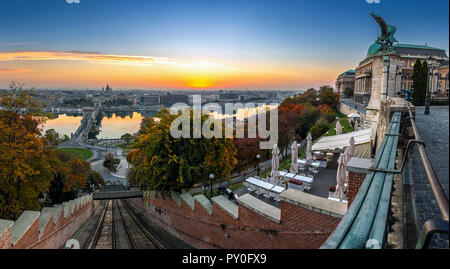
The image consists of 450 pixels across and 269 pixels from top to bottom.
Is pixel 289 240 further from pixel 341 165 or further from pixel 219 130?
pixel 219 130

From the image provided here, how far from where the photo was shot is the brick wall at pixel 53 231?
23.7 feet

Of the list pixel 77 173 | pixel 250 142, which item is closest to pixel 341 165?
pixel 250 142

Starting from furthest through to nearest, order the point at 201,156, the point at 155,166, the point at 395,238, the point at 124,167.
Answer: the point at 124,167 → the point at 201,156 → the point at 155,166 → the point at 395,238

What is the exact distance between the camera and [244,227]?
697 cm

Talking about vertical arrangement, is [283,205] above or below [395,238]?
below

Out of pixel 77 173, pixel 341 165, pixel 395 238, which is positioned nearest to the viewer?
pixel 395 238

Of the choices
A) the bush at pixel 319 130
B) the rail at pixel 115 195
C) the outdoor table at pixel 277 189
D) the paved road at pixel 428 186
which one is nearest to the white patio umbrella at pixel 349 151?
the outdoor table at pixel 277 189

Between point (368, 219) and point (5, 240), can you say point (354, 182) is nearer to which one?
point (368, 219)

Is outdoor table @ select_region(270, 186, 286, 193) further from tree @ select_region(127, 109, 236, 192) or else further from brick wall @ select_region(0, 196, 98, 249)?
brick wall @ select_region(0, 196, 98, 249)

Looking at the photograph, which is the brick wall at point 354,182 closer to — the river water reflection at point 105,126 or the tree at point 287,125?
the tree at point 287,125

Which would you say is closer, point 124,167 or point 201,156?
point 201,156

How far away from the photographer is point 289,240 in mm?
5566

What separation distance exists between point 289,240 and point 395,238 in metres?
3.89

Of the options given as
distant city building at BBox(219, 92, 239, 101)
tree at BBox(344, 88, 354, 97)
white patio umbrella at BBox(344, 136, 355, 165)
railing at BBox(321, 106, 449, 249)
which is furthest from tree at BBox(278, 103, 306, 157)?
distant city building at BBox(219, 92, 239, 101)
